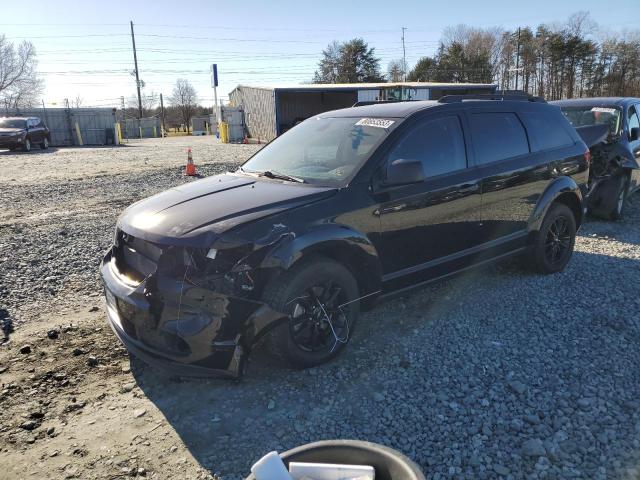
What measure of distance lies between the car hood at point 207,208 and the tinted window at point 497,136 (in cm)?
181

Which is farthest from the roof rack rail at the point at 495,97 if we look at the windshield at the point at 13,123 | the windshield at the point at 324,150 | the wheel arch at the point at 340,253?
the windshield at the point at 13,123

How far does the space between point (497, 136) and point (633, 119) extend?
503 centimetres

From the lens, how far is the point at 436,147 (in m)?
4.39

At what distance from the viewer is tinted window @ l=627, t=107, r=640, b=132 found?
27.0 feet

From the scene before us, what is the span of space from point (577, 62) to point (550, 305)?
2673 inches

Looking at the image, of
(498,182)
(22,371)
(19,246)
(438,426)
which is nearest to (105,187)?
(19,246)

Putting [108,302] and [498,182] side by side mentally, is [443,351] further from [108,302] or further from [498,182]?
[108,302]

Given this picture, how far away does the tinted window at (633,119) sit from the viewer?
8.22 metres

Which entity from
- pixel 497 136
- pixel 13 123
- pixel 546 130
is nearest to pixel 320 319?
pixel 497 136

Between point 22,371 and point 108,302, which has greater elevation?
point 108,302

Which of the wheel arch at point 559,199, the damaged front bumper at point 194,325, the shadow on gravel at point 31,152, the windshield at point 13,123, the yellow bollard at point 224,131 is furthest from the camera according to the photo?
the yellow bollard at point 224,131

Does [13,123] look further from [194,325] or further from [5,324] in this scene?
[194,325]

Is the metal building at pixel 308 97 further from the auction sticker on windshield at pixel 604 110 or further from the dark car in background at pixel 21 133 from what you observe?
the auction sticker on windshield at pixel 604 110

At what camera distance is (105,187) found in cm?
1248
